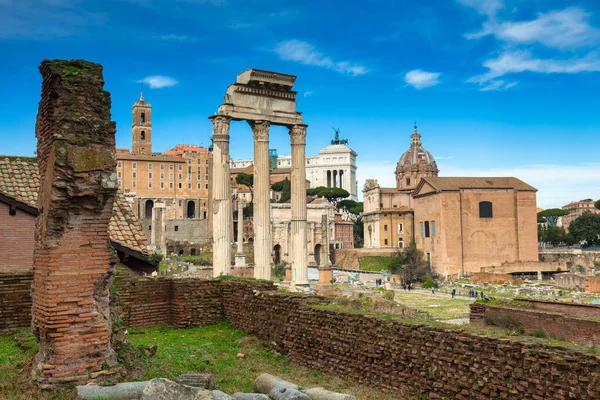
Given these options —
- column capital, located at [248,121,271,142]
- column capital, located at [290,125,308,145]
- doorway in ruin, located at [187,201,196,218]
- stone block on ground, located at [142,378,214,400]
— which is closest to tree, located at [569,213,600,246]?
doorway in ruin, located at [187,201,196,218]

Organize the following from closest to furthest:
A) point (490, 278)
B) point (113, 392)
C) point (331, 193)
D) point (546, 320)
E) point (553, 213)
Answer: point (113, 392), point (546, 320), point (490, 278), point (331, 193), point (553, 213)

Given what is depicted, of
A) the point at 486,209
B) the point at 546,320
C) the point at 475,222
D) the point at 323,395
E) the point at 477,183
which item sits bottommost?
the point at 546,320

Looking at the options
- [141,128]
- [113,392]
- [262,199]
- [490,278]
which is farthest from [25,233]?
[141,128]

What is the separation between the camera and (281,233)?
59.4 m

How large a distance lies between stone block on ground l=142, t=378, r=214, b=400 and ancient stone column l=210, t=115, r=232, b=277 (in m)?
13.7

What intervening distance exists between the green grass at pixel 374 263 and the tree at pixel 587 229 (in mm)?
26543

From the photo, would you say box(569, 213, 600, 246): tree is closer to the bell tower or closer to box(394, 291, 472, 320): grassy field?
box(394, 291, 472, 320): grassy field

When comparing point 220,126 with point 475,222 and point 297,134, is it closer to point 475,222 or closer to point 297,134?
point 297,134

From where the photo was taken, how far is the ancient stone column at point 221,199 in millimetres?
19344

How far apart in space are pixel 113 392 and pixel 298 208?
584 inches

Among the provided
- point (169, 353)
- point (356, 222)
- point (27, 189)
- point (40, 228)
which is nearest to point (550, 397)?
point (169, 353)

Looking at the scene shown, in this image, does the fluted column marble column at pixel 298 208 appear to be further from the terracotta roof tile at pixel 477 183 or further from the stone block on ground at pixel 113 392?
the terracotta roof tile at pixel 477 183

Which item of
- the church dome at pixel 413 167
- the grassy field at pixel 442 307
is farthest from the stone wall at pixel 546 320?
the church dome at pixel 413 167

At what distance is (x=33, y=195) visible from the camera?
1171cm
